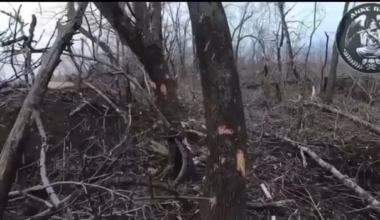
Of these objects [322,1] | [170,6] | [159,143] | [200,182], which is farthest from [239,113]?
[322,1]

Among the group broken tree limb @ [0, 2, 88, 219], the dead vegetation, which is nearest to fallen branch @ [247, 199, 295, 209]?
the dead vegetation

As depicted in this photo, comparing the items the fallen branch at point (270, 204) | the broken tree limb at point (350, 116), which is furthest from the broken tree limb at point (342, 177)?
the fallen branch at point (270, 204)

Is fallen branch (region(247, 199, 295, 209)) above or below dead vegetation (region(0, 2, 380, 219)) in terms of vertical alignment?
below

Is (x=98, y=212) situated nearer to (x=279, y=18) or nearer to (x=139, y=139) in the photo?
(x=139, y=139)

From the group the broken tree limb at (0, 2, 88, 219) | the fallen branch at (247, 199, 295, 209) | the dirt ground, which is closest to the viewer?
the broken tree limb at (0, 2, 88, 219)

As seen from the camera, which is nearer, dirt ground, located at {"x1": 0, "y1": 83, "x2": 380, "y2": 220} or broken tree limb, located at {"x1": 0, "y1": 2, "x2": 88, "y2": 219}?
broken tree limb, located at {"x1": 0, "y1": 2, "x2": 88, "y2": 219}

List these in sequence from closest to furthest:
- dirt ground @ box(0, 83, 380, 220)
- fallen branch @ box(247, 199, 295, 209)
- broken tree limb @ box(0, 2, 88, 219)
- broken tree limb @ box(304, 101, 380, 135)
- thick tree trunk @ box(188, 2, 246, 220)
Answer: broken tree limb @ box(0, 2, 88, 219) < thick tree trunk @ box(188, 2, 246, 220) < dirt ground @ box(0, 83, 380, 220) < fallen branch @ box(247, 199, 295, 209) < broken tree limb @ box(304, 101, 380, 135)

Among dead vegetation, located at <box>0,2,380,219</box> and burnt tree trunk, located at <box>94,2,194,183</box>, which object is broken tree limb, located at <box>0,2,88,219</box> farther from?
burnt tree trunk, located at <box>94,2,194,183</box>

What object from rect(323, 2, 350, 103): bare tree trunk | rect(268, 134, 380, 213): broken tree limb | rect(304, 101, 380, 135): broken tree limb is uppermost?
rect(323, 2, 350, 103): bare tree trunk

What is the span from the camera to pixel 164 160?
203 cm

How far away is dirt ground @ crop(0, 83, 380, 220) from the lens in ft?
5.98

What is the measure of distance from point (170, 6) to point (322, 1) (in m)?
0.33

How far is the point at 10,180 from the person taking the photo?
1.36 m

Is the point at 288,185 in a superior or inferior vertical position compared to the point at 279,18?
inferior
